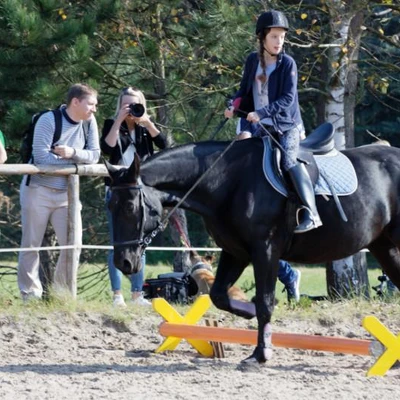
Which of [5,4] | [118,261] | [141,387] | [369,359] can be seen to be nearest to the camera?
[141,387]

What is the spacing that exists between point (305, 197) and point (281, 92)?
844 mm

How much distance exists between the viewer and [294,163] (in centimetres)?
770

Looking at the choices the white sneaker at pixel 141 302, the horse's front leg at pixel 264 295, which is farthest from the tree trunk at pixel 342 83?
the horse's front leg at pixel 264 295

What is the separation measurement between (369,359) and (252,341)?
3.64 feet

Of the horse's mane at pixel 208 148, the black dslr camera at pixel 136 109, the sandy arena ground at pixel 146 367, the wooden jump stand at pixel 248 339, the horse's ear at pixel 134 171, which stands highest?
the black dslr camera at pixel 136 109

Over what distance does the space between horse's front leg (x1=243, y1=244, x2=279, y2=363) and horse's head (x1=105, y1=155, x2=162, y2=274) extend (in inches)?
35.1

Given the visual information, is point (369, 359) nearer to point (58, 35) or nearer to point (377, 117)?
point (58, 35)

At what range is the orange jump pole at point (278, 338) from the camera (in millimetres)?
7402

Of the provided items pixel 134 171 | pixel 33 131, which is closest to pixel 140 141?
pixel 33 131

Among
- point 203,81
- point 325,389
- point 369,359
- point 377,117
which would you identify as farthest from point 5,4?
point 377,117

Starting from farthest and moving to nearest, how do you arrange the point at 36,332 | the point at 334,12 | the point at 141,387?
the point at 334,12, the point at 36,332, the point at 141,387

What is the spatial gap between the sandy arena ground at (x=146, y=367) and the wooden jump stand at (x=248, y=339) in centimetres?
11

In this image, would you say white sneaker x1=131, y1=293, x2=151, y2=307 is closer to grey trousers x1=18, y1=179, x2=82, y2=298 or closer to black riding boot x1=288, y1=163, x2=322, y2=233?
grey trousers x1=18, y1=179, x2=82, y2=298

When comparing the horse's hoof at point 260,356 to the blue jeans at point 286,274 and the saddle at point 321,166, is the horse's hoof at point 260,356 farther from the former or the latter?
the blue jeans at point 286,274
